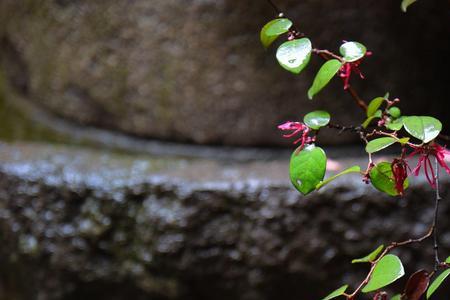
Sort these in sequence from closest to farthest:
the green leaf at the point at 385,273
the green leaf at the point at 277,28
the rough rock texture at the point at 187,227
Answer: the green leaf at the point at 385,273 < the green leaf at the point at 277,28 < the rough rock texture at the point at 187,227

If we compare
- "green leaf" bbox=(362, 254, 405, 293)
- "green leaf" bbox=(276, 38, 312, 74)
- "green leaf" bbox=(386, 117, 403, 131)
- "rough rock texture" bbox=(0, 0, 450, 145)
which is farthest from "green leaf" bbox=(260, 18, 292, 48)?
"rough rock texture" bbox=(0, 0, 450, 145)

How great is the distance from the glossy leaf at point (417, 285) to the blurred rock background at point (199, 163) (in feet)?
1.84

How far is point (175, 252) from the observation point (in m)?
1.20

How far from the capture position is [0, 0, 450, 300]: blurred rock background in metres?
1.17

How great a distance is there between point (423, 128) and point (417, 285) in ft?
0.47

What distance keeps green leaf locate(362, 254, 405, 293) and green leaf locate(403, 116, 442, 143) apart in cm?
11

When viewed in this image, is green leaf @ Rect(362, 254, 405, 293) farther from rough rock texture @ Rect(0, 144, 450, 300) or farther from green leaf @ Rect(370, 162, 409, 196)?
rough rock texture @ Rect(0, 144, 450, 300)

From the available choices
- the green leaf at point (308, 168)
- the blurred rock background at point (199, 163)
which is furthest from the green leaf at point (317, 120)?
the blurred rock background at point (199, 163)

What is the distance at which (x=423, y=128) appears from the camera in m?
0.56

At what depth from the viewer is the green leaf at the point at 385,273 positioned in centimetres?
53

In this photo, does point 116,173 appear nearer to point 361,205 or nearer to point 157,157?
point 157,157

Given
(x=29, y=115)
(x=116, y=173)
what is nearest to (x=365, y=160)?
(x=116, y=173)

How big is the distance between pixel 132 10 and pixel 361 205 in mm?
563

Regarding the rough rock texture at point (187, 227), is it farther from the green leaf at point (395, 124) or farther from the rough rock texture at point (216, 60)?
the green leaf at point (395, 124)
